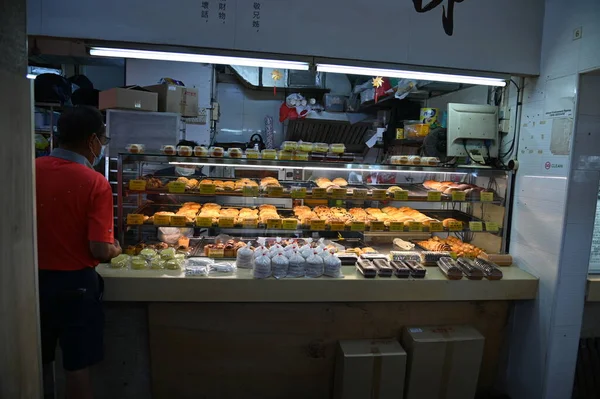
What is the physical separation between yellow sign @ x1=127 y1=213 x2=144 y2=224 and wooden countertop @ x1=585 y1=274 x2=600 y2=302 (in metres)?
3.71

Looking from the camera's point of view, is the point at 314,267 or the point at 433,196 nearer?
the point at 314,267

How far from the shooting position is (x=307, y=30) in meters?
3.03

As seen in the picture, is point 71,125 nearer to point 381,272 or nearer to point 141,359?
point 141,359

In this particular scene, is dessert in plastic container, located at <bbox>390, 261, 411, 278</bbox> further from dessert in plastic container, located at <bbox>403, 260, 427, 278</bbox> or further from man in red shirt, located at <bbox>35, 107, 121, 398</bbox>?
man in red shirt, located at <bbox>35, 107, 121, 398</bbox>

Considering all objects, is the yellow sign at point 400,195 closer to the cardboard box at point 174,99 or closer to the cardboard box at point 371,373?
the cardboard box at point 371,373

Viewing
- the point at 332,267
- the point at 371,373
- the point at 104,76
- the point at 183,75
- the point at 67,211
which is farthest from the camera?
the point at 104,76

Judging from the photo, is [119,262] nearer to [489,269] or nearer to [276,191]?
[276,191]

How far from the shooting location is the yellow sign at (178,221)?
10.3ft

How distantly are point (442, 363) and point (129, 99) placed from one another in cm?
374

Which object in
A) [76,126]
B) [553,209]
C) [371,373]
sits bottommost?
Result: [371,373]

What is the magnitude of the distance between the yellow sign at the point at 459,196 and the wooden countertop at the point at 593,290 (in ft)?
3.83

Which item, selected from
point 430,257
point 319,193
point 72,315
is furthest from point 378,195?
point 72,315

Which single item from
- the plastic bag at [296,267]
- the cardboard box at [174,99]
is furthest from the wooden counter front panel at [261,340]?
the cardboard box at [174,99]

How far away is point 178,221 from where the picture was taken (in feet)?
10.4
